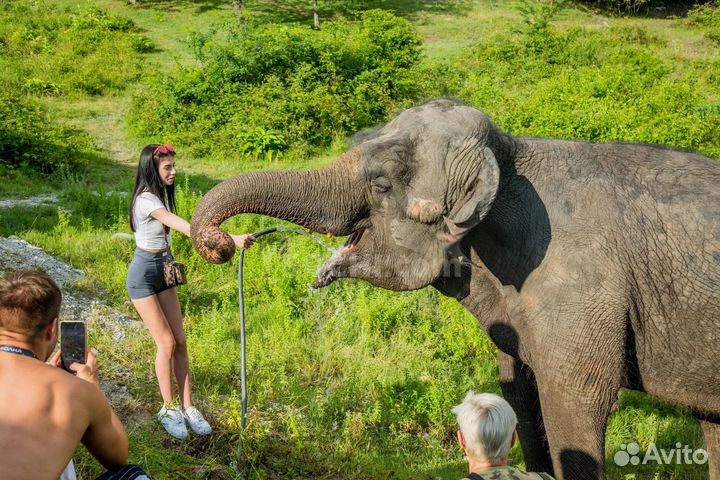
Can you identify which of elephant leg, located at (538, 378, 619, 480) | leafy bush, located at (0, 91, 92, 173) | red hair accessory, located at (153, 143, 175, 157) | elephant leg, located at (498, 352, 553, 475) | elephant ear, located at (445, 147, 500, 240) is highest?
elephant ear, located at (445, 147, 500, 240)

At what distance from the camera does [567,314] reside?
4027mm

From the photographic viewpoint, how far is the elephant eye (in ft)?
13.5

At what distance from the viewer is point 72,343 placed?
3576 mm

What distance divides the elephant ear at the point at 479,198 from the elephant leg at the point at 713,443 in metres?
2.28

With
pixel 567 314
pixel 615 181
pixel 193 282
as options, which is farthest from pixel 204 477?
pixel 193 282

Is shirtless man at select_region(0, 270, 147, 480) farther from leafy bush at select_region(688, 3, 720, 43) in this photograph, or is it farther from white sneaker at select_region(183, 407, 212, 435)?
leafy bush at select_region(688, 3, 720, 43)

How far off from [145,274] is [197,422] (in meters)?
1.05

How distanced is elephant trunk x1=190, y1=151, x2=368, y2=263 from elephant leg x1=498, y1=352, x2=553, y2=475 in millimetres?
1489

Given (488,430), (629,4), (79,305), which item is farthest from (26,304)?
(629,4)

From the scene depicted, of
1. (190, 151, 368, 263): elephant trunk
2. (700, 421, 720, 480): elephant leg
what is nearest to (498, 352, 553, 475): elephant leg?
(700, 421, 720, 480): elephant leg

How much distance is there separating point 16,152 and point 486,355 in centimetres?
999

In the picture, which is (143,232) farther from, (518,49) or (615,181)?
(518,49)

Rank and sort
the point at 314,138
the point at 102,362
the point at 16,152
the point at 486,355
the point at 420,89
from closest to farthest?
the point at 102,362 < the point at 486,355 < the point at 16,152 < the point at 314,138 < the point at 420,89

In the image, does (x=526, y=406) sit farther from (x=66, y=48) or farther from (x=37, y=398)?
(x=66, y=48)
